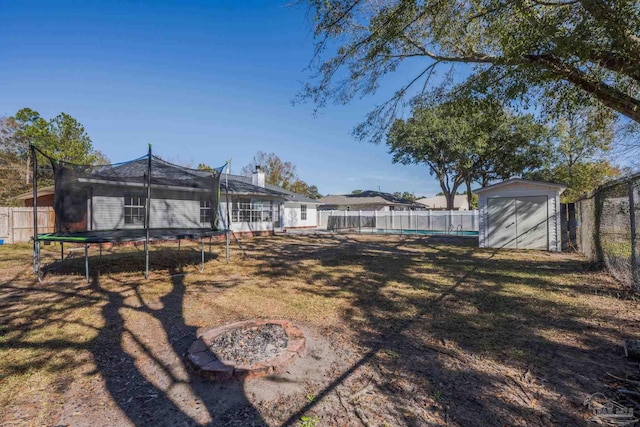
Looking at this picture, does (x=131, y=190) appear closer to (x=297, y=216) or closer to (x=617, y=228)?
(x=617, y=228)

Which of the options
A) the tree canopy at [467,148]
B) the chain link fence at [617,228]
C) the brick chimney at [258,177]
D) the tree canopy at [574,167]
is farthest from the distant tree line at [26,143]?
the tree canopy at [574,167]

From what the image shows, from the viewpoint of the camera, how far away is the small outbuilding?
1031 centimetres

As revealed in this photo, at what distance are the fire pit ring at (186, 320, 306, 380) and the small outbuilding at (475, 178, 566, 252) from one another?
34.8 feet

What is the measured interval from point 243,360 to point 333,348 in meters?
0.95

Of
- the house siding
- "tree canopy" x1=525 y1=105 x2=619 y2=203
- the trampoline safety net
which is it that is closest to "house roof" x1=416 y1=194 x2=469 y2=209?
"tree canopy" x1=525 y1=105 x2=619 y2=203

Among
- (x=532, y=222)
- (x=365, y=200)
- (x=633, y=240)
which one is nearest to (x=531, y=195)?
(x=532, y=222)

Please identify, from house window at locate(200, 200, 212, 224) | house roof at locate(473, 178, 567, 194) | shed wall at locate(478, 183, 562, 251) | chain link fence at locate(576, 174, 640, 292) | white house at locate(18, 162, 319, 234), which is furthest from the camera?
shed wall at locate(478, 183, 562, 251)

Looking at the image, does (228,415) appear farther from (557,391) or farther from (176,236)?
(176,236)

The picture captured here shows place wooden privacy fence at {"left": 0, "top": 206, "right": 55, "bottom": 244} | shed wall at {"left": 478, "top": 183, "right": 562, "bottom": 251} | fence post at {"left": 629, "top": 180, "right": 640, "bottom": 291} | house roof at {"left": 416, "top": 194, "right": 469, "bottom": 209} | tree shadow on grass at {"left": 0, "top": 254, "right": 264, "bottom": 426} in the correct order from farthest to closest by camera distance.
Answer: house roof at {"left": 416, "top": 194, "right": 469, "bottom": 209} → wooden privacy fence at {"left": 0, "top": 206, "right": 55, "bottom": 244} → shed wall at {"left": 478, "top": 183, "right": 562, "bottom": 251} → fence post at {"left": 629, "top": 180, "right": 640, "bottom": 291} → tree shadow on grass at {"left": 0, "top": 254, "right": 264, "bottom": 426}

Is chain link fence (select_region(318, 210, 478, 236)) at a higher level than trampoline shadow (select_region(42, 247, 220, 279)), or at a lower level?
higher

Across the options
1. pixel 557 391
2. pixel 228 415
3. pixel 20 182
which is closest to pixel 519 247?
pixel 557 391

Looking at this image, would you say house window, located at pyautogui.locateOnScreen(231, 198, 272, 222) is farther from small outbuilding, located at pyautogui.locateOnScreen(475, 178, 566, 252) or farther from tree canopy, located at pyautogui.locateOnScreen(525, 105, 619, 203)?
tree canopy, located at pyautogui.locateOnScreen(525, 105, 619, 203)

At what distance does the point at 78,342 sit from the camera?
325 centimetres

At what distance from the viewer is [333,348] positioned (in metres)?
3.10
